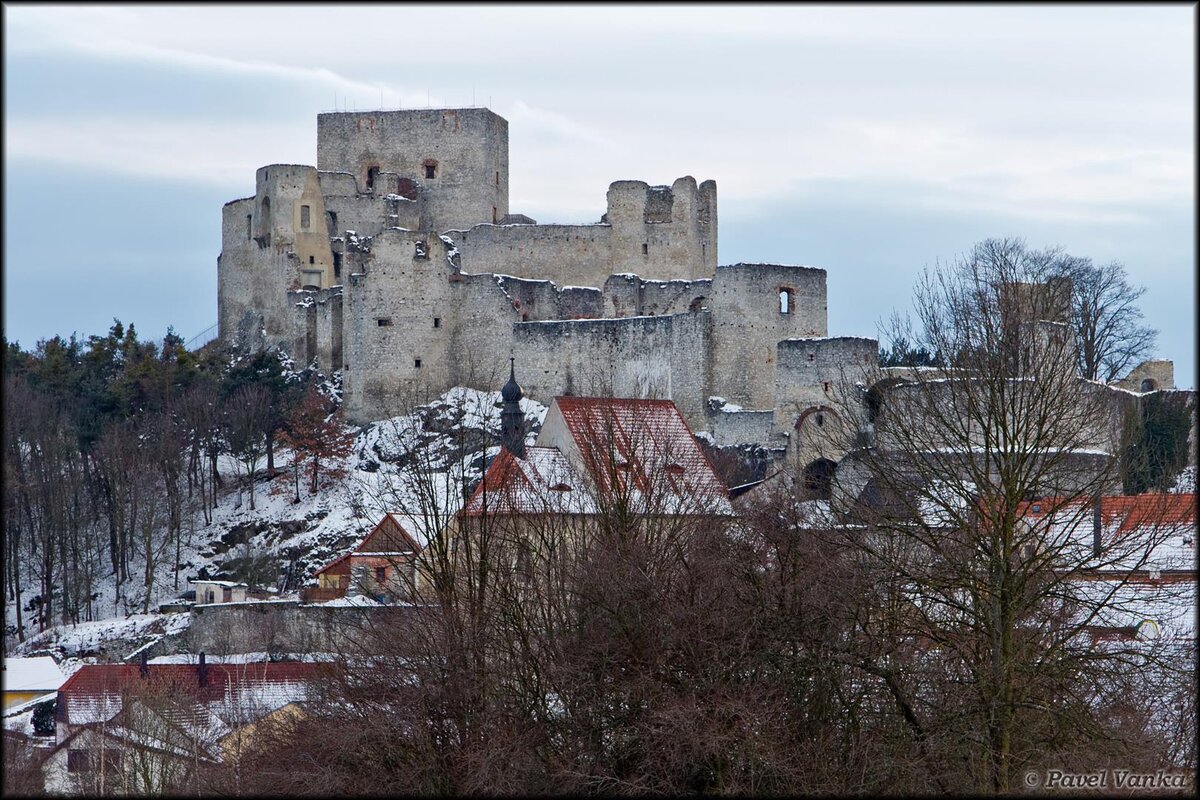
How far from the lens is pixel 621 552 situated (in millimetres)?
22859

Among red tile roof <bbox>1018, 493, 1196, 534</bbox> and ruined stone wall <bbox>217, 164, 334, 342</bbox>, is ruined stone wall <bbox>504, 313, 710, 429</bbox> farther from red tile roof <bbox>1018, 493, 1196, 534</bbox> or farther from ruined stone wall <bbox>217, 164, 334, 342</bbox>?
red tile roof <bbox>1018, 493, 1196, 534</bbox>

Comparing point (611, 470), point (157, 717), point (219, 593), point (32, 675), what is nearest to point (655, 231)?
point (219, 593)

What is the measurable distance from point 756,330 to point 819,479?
17037 mm

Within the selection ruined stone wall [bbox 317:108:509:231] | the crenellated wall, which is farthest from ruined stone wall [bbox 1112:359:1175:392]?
ruined stone wall [bbox 317:108:509:231]

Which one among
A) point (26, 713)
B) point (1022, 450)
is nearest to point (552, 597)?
point (1022, 450)

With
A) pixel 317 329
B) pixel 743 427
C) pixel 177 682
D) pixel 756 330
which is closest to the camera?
pixel 177 682

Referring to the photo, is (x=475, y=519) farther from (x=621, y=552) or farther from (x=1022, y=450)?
(x=1022, y=450)

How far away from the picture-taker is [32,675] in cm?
3569

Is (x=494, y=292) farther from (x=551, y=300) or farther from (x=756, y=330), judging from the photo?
(x=756, y=330)

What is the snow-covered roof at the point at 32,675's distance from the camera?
34.3 meters

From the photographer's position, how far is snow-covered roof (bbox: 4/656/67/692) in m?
34.3

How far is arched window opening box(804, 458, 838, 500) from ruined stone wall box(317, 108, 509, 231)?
24.1 metres

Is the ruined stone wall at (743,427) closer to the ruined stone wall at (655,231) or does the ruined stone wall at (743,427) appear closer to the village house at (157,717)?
the ruined stone wall at (655,231)

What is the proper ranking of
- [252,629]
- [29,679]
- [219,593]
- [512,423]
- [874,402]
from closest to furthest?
[874,402]
[29,679]
[252,629]
[512,423]
[219,593]
